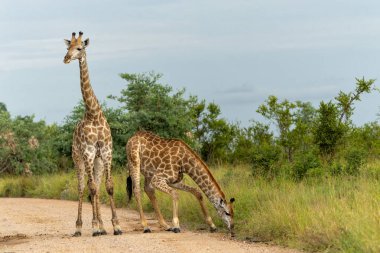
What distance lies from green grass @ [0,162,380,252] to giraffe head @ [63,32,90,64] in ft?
14.4

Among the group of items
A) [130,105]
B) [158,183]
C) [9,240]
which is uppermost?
[130,105]

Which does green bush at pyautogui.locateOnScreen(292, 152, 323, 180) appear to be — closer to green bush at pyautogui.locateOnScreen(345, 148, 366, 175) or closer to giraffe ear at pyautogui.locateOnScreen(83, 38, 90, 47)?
green bush at pyautogui.locateOnScreen(345, 148, 366, 175)

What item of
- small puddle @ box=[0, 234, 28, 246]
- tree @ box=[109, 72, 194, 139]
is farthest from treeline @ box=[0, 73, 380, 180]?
small puddle @ box=[0, 234, 28, 246]

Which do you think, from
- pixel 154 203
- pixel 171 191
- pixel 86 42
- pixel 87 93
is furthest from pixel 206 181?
pixel 86 42

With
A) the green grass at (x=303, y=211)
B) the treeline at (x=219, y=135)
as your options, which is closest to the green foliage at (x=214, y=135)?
the treeline at (x=219, y=135)

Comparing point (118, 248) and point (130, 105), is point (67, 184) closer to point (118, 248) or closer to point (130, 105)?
point (130, 105)

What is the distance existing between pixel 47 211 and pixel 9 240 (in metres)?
5.13

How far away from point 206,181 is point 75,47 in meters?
3.86

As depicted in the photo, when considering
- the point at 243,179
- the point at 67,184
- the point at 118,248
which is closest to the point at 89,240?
the point at 118,248

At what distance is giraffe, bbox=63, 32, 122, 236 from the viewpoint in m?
13.5

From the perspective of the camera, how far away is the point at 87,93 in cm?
1412

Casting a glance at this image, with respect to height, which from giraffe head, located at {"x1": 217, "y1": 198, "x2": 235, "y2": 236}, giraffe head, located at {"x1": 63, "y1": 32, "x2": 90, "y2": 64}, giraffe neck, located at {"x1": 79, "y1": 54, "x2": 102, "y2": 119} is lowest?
giraffe head, located at {"x1": 217, "y1": 198, "x2": 235, "y2": 236}

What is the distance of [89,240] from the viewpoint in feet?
41.8

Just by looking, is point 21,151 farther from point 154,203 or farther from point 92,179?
point 92,179
